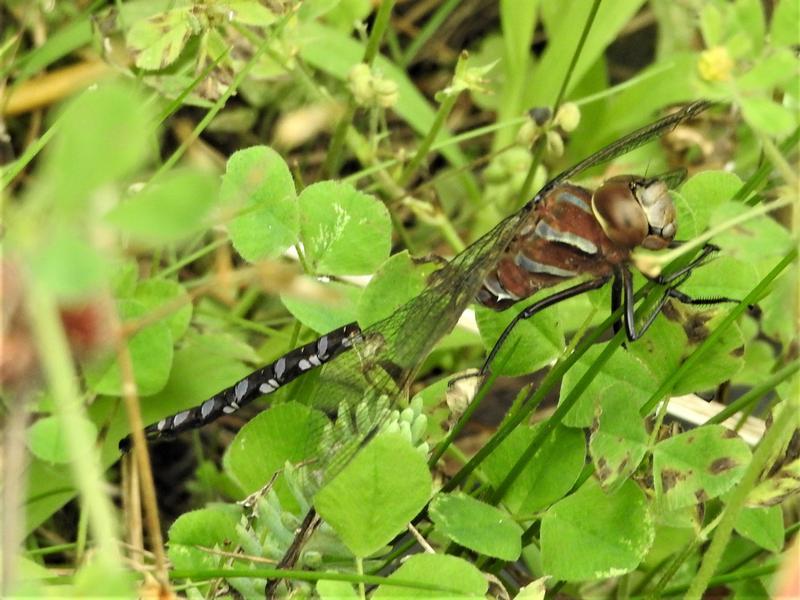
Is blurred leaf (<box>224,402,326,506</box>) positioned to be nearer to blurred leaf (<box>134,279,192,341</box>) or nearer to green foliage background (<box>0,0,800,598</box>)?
green foliage background (<box>0,0,800,598</box>)

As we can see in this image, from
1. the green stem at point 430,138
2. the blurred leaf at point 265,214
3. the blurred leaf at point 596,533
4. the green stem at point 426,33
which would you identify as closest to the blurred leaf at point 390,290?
the blurred leaf at point 265,214

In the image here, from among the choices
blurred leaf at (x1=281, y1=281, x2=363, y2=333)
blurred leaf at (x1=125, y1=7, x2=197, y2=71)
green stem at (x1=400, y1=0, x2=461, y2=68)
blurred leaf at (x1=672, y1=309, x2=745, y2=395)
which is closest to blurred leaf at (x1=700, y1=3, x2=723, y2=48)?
blurred leaf at (x1=672, y1=309, x2=745, y2=395)

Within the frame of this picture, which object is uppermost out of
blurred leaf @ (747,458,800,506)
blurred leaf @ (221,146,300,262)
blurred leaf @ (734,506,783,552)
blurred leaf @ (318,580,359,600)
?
blurred leaf @ (221,146,300,262)

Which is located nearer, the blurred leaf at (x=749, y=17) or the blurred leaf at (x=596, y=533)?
the blurred leaf at (x=749, y=17)

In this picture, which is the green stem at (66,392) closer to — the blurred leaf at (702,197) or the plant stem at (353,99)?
the blurred leaf at (702,197)

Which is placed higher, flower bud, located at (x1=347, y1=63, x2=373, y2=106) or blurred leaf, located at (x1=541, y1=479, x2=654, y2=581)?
flower bud, located at (x1=347, y1=63, x2=373, y2=106)

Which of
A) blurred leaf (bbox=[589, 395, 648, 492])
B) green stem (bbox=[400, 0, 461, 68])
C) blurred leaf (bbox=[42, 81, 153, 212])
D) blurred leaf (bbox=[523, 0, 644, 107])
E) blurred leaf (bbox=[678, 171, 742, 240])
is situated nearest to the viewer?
blurred leaf (bbox=[42, 81, 153, 212])

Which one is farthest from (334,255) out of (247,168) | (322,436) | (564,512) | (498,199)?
(498,199)
